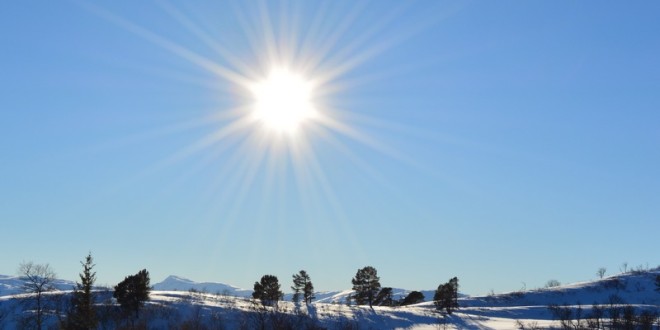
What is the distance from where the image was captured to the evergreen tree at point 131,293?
92.7m

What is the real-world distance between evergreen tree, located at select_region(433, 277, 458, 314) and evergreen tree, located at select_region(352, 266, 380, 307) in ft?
48.1

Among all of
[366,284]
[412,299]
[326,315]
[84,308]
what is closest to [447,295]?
[366,284]

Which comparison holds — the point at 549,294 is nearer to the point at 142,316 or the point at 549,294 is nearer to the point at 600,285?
the point at 600,285

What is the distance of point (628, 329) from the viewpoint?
79.4 m

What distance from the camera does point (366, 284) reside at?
383 ft

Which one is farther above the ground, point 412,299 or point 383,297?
point 383,297

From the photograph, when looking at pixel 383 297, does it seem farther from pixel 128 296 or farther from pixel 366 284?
pixel 128 296

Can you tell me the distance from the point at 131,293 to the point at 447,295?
217 ft

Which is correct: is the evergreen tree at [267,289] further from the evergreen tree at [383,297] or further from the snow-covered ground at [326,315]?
the evergreen tree at [383,297]

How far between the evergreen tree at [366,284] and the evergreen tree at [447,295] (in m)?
14.7

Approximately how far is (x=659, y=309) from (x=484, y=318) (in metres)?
45.8

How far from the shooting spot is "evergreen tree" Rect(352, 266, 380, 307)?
11610cm

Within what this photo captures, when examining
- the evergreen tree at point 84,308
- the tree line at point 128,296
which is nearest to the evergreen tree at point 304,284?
the tree line at point 128,296

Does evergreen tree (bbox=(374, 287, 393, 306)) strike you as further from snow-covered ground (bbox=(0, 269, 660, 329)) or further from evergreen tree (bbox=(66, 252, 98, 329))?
evergreen tree (bbox=(66, 252, 98, 329))
